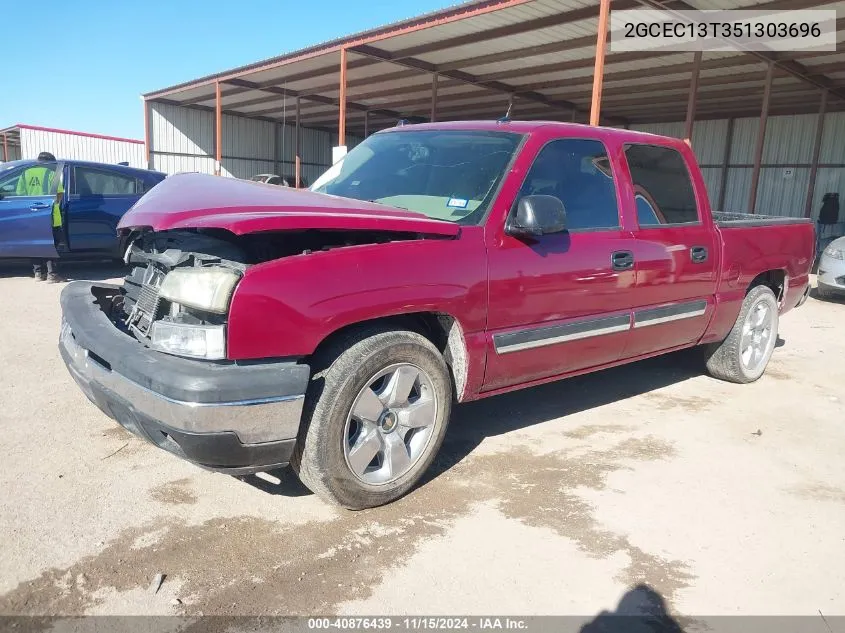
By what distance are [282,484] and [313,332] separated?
1038 mm

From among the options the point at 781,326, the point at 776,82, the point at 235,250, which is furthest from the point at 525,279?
the point at 776,82

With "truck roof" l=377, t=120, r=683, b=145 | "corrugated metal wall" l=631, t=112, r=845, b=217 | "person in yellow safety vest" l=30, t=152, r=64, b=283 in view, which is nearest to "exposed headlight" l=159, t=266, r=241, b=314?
"truck roof" l=377, t=120, r=683, b=145

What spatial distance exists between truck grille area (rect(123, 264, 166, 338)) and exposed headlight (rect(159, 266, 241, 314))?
31 centimetres

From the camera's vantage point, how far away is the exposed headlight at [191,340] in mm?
2416

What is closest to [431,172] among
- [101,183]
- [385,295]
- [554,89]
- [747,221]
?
[385,295]

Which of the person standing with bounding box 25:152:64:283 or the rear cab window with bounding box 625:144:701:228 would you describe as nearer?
the rear cab window with bounding box 625:144:701:228

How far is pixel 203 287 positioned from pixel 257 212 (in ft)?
1.21

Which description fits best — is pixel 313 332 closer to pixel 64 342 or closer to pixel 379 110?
pixel 64 342

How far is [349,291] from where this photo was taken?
260cm

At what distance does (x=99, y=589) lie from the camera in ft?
7.54

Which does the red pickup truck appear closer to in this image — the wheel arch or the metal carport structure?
the wheel arch

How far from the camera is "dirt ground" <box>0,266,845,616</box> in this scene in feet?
7.68

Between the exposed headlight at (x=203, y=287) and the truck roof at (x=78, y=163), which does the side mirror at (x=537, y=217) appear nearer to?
the exposed headlight at (x=203, y=287)

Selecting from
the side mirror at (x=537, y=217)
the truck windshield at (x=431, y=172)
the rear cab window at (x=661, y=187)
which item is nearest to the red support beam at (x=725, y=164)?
the rear cab window at (x=661, y=187)
